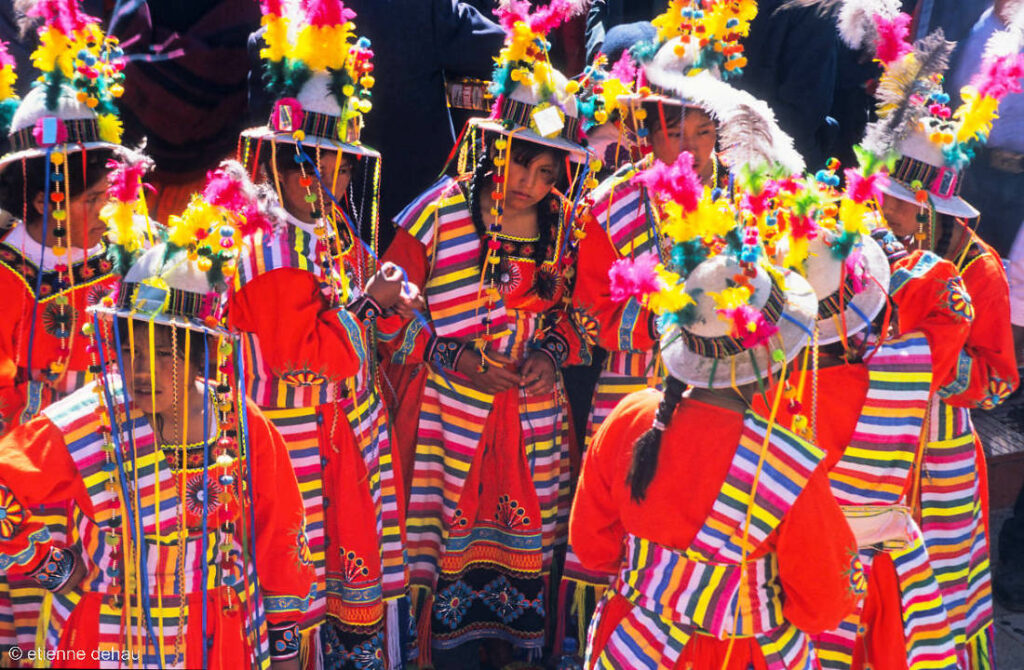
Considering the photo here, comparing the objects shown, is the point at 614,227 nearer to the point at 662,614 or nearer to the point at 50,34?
the point at 662,614

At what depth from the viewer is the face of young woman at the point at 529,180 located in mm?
4086

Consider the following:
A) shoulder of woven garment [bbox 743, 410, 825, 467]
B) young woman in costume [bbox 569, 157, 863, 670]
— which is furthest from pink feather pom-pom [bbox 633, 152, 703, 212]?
shoulder of woven garment [bbox 743, 410, 825, 467]

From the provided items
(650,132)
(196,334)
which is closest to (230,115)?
(650,132)

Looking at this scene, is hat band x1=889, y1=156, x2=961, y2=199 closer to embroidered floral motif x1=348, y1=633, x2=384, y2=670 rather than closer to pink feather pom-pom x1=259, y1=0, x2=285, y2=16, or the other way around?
pink feather pom-pom x1=259, y1=0, x2=285, y2=16

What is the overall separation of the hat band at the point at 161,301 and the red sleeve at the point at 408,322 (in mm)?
1180

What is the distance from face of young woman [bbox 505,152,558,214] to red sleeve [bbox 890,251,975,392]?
122 centimetres

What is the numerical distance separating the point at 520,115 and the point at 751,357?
1571mm

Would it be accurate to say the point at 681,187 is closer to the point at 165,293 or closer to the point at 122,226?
the point at 165,293

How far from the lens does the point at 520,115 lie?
13.3 feet

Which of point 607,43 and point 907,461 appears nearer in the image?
point 907,461

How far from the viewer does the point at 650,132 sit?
438 centimetres

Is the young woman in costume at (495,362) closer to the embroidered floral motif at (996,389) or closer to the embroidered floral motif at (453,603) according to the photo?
the embroidered floral motif at (453,603)

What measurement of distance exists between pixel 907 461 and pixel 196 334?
2061 mm

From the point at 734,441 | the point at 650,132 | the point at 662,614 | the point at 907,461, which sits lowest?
the point at 662,614
